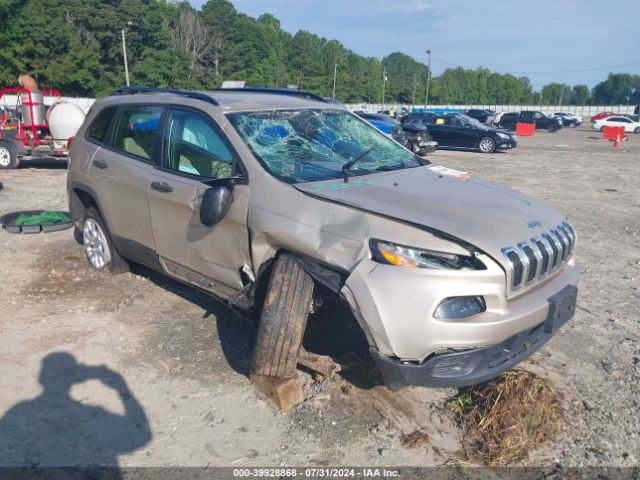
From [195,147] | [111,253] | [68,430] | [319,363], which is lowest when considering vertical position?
[68,430]

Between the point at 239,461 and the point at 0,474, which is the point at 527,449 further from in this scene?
the point at 0,474

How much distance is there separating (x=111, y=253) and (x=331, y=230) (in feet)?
10.2

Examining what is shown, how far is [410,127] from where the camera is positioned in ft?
65.3

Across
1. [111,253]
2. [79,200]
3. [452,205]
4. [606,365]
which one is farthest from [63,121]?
[606,365]

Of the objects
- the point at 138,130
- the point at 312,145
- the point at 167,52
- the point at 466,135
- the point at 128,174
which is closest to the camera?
the point at 312,145

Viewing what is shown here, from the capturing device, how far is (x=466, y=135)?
21.4m

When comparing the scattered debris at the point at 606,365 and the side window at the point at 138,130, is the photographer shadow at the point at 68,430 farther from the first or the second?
the scattered debris at the point at 606,365

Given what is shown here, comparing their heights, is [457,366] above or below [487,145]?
above

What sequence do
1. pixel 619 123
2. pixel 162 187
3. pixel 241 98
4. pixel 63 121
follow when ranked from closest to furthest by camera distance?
pixel 162 187 → pixel 241 98 → pixel 63 121 → pixel 619 123

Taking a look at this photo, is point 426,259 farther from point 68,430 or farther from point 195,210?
point 68,430

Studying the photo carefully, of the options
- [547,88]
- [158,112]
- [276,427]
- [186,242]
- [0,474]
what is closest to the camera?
[0,474]

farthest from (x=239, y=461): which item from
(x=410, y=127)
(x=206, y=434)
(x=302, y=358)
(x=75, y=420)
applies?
(x=410, y=127)

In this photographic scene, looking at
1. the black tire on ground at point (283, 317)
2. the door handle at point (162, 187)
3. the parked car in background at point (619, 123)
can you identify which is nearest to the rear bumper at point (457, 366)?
the black tire on ground at point (283, 317)

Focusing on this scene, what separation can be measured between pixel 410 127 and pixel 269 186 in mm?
17280
